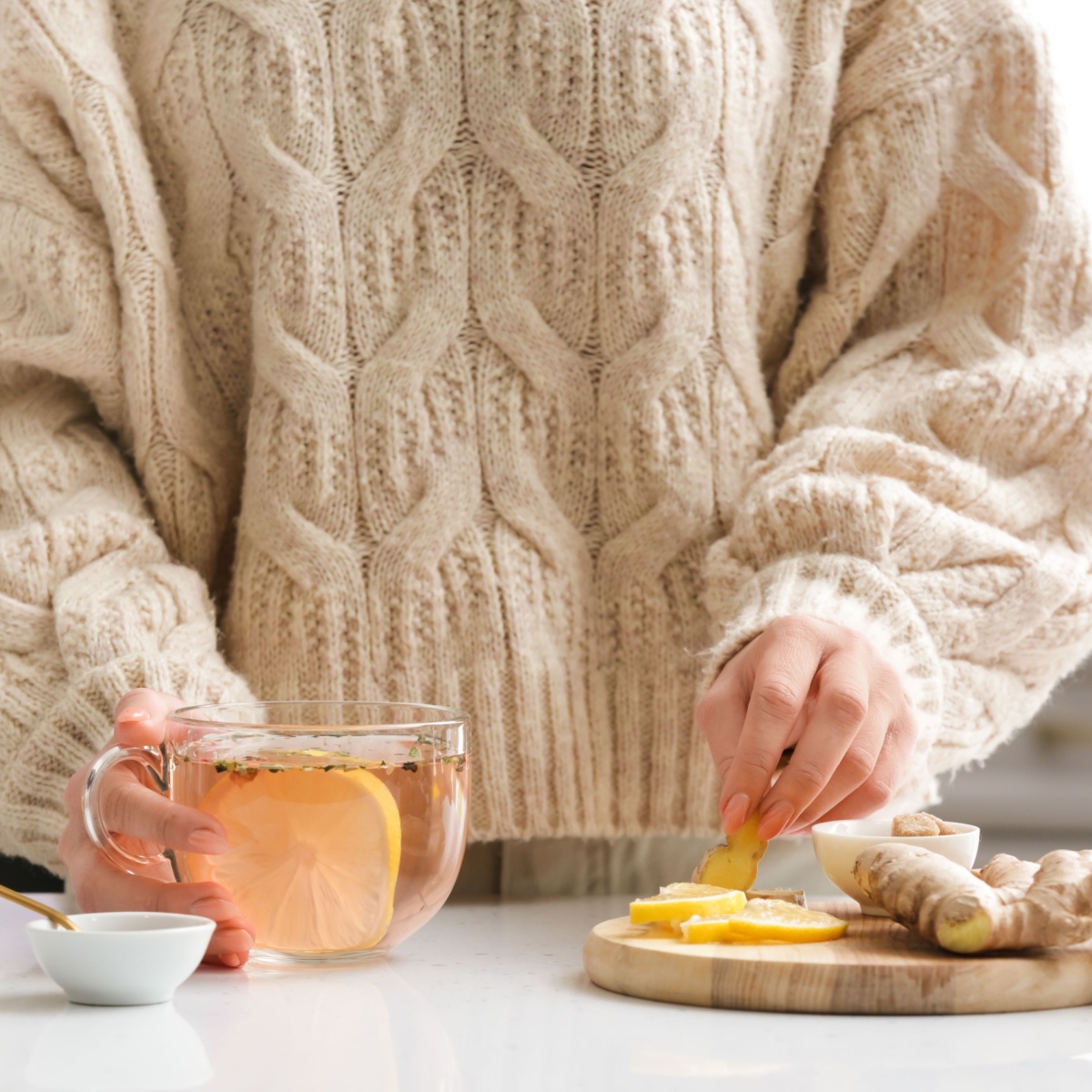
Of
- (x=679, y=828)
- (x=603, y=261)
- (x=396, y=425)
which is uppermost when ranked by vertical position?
(x=603, y=261)

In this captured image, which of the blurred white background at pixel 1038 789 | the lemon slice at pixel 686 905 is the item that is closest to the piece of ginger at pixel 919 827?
the lemon slice at pixel 686 905

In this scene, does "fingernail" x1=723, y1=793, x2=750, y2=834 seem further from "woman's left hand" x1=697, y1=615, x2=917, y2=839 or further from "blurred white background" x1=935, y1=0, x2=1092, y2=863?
"blurred white background" x1=935, y1=0, x2=1092, y2=863

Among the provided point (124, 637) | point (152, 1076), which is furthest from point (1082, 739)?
point (152, 1076)

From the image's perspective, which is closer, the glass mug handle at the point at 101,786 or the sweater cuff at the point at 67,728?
the glass mug handle at the point at 101,786

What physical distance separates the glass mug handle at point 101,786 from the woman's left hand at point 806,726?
0.90 ft

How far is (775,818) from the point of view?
669 millimetres

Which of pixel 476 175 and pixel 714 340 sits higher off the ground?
→ pixel 476 175

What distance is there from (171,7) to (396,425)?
349mm

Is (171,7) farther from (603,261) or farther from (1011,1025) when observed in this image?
(1011,1025)

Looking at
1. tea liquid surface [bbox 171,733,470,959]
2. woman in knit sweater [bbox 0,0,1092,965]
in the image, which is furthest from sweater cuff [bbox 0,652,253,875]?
tea liquid surface [bbox 171,733,470,959]

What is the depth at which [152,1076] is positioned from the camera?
487 mm

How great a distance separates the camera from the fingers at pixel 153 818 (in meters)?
0.62

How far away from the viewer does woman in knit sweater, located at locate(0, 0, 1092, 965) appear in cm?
100

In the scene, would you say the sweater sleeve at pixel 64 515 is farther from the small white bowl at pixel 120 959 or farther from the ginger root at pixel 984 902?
the ginger root at pixel 984 902
